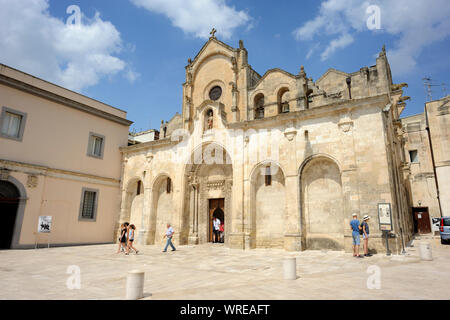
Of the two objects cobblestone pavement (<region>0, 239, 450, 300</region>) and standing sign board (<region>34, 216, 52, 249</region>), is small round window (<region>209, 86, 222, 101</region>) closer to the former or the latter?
standing sign board (<region>34, 216, 52, 249</region>)

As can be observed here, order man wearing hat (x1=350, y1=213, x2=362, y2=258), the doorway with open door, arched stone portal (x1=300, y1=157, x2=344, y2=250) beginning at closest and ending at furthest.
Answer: man wearing hat (x1=350, y1=213, x2=362, y2=258) → arched stone portal (x1=300, y1=157, x2=344, y2=250) → the doorway with open door

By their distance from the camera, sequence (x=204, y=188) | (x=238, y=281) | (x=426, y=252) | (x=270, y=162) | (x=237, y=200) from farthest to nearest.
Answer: (x=204, y=188) < (x=237, y=200) < (x=270, y=162) < (x=426, y=252) < (x=238, y=281)

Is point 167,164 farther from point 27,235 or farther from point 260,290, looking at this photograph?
point 260,290

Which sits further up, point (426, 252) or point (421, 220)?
point (421, 220)

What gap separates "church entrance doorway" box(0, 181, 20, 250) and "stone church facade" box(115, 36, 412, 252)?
701cm

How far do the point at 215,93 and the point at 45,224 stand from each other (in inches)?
578

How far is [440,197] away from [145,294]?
30.4m

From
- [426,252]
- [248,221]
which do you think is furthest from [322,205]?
[426,252]

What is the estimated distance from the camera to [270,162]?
16.4 meters

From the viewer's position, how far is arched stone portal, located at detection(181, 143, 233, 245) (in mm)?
19125

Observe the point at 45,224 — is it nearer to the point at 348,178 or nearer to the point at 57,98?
the point at 57,98

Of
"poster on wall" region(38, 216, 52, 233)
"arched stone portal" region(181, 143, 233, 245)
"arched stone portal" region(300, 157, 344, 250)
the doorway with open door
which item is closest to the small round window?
"arched stone portal" region(181, 143, 233, 245)

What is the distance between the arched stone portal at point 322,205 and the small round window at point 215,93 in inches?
384

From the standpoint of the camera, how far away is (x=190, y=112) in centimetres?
2228
